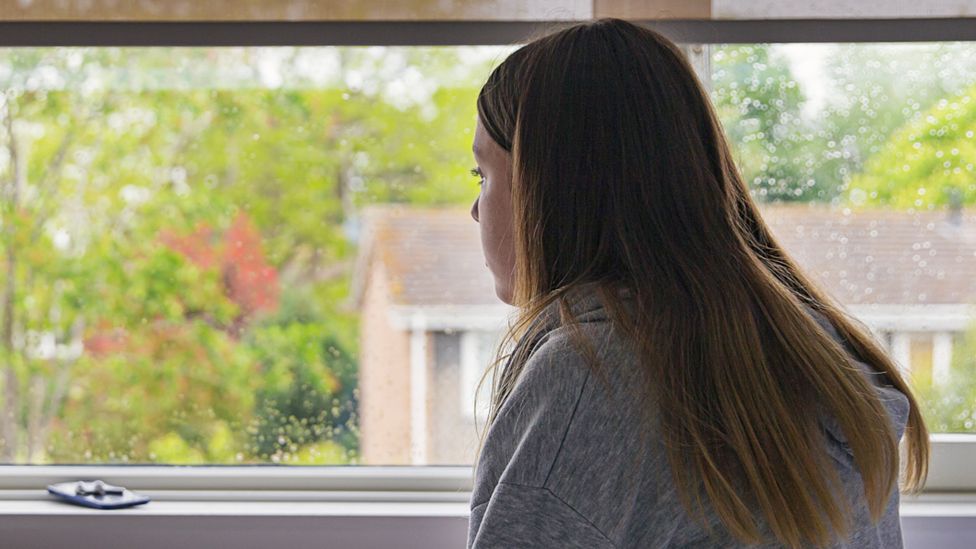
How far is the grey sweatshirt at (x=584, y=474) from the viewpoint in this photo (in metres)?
0.86

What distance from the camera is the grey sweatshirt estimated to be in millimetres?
861

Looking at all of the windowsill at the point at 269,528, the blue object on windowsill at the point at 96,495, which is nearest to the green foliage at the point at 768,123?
the windowsill at the point at 269,528

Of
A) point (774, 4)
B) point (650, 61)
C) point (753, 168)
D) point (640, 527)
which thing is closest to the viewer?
point (640, 527)

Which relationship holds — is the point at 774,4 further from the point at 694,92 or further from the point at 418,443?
the point at 418,443

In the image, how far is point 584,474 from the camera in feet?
2.84

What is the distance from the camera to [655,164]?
3.17 ft

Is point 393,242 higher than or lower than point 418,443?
higher

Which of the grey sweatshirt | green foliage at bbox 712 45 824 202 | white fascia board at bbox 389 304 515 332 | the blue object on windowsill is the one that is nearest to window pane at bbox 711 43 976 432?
green foliage at bbox 712 45 824 202

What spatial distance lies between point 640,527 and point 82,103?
4.83 ft

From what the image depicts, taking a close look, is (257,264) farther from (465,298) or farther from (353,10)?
(353,10)

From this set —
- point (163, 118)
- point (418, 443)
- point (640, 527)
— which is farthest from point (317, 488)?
point (640, 527)

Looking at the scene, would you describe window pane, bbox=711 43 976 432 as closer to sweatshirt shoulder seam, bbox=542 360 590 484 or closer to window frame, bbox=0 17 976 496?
window frame, bbox=0 17 976 496

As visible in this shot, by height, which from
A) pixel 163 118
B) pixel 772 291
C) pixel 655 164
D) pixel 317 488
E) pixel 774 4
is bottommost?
pixel 317 488

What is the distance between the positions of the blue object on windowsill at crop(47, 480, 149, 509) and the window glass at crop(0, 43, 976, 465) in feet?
0.39
